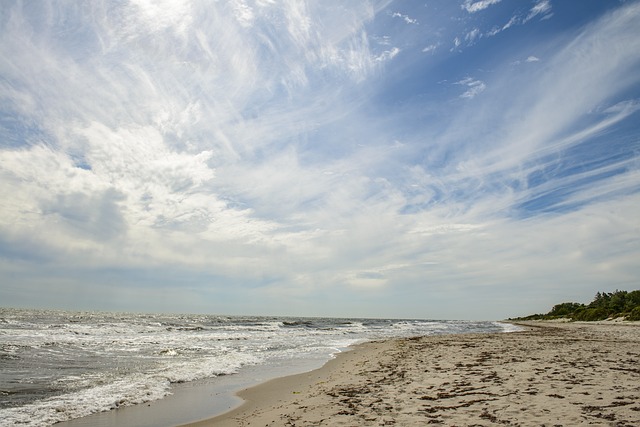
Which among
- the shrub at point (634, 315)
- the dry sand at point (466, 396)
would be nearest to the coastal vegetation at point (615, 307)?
the shrub at point (634, 315)

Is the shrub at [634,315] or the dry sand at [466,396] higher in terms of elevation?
the shrub at [634,315]

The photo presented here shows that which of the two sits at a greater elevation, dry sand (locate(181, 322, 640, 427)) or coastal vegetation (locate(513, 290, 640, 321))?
coastal vegetation (locate(513, 290, 640, 321))

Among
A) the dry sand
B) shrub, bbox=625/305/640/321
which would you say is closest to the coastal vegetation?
shrub, bbox=625/305/640/321

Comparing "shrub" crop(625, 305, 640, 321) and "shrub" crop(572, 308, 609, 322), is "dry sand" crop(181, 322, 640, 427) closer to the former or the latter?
"shrub" crop(625, 305, 640, 321)

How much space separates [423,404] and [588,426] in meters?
2.98

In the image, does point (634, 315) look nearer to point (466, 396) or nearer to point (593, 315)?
point (593, 315)

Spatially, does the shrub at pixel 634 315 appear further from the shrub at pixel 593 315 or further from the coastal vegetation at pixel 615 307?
the shrub at pixel 593 315

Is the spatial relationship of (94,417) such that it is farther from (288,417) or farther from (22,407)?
(288,417)

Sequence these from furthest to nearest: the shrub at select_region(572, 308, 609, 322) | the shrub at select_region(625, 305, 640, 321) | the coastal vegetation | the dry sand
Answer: the shrub at select_region(572, 308, 609, 322) → the coastal vegetation → the shrub at select_region(625, 305, 640, 321) → the dry sand

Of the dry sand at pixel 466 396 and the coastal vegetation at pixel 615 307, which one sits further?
the coastal vegetation at pixel 615 307

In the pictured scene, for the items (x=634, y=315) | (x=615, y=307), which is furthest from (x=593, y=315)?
(x=634, y=315)

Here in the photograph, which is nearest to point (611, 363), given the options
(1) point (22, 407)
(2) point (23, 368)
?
(1) point (22, 407)

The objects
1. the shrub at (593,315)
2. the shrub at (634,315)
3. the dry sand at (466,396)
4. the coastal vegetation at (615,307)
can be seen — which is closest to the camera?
the dry sand at (466,396)

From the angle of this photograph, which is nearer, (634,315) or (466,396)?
(466,396)
